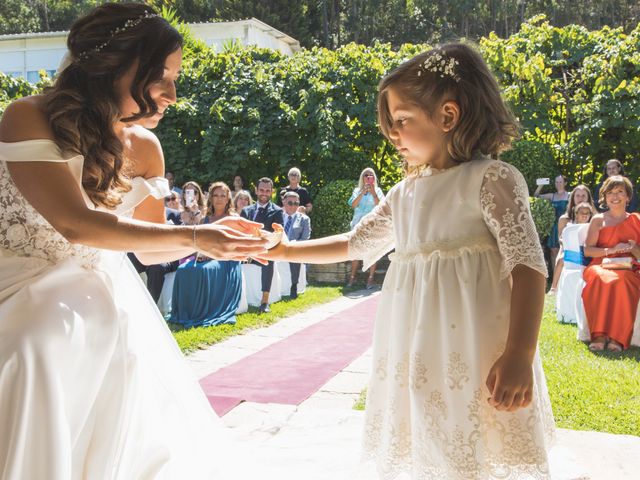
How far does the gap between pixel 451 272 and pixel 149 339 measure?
3.95ft

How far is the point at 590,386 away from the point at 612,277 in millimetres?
2070

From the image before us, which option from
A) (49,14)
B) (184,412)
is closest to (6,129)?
(184,412)

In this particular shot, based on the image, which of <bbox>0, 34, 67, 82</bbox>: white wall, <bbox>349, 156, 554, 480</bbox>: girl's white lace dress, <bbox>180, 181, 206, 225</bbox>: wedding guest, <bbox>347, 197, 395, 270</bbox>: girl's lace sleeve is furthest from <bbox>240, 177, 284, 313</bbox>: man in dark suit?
<bbox>0, 34, 67, 82</bbox>: white wall

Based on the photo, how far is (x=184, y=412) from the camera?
2.51 metres

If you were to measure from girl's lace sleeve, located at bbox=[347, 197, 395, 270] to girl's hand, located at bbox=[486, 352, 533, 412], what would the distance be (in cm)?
78

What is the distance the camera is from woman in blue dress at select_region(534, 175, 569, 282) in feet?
36.4

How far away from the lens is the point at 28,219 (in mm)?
2143

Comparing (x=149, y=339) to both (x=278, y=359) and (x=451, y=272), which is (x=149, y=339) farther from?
(x=278, y=359)

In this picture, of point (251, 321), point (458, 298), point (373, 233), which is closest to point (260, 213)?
point (251, 321)

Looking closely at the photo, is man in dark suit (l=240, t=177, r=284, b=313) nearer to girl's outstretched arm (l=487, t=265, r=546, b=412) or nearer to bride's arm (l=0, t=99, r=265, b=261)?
bride's arm (l=0, t=99, r=265, b=261)

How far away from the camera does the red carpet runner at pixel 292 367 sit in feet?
16.1

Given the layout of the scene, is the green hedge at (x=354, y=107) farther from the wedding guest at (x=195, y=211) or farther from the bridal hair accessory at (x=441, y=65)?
the bridal hair accessory at (x=441, y=65)

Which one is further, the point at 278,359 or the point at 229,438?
the point at 278,359

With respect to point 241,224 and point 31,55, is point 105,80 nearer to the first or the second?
point 241,224
